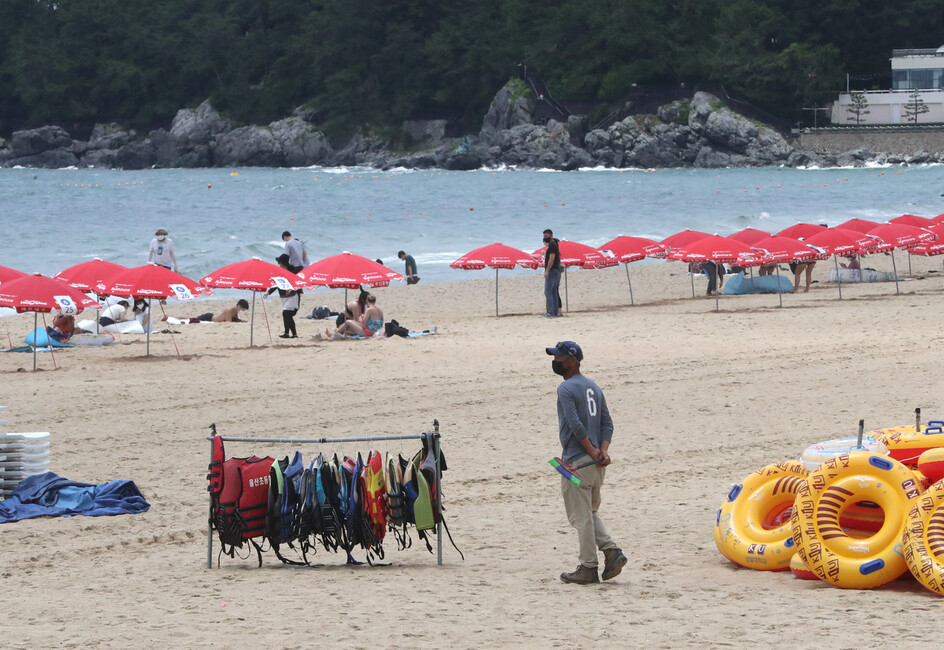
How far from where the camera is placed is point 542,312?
21609mm

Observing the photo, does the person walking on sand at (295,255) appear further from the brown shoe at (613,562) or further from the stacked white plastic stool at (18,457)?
the brown shoe at (613,562)

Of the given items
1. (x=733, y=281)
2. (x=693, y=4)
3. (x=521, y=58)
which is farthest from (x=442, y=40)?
(x=733, y=281)

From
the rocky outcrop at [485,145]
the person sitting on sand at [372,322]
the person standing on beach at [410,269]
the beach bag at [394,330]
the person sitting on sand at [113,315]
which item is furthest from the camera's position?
the rocky outcrop at [485,145]

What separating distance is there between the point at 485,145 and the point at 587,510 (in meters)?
99.9

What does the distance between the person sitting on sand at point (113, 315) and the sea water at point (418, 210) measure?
11314mm

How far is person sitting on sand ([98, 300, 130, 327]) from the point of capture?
18.4 metres

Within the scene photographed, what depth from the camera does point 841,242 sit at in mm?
20719

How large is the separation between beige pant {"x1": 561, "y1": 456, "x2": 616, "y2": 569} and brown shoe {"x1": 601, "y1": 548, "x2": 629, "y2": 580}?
0.03 meters

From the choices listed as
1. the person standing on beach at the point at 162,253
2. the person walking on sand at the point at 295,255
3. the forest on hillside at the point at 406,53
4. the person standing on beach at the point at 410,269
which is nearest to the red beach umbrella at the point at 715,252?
the person walking on sand at the point at 295,255

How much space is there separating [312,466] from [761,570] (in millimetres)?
2658

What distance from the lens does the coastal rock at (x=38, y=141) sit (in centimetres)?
12062

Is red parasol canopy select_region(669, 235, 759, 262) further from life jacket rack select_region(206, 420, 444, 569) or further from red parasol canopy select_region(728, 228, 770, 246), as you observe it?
life jacket rack select_region(206, 420, 444, 569)

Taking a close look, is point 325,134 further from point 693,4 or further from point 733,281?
point 733,281

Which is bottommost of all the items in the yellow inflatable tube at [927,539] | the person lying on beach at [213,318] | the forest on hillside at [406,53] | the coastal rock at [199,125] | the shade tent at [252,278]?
the yellow inflatable tube at [927,539]
